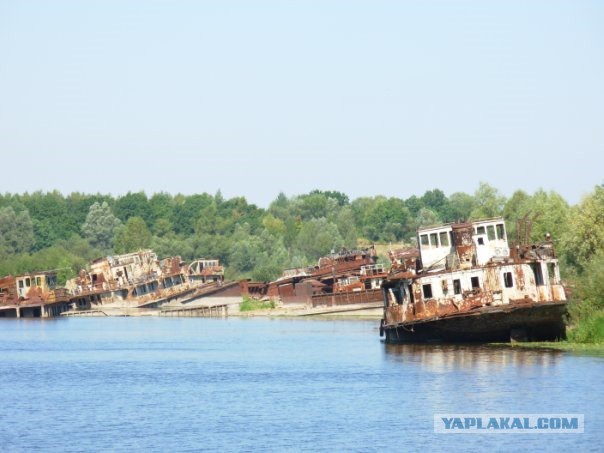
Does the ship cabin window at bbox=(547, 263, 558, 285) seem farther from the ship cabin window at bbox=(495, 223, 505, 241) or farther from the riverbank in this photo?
the ship cabin window at bbox=(495, 223, 505, 241)

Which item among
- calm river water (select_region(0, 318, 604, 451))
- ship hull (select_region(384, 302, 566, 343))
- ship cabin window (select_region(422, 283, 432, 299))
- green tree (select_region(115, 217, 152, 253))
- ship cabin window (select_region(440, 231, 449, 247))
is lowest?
calm river water (select_region(0, 318, 604, 451))

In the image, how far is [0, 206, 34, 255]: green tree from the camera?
622ft

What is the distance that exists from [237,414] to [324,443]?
22.7 ft

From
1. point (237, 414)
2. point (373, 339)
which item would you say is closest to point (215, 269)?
point (373, 339)

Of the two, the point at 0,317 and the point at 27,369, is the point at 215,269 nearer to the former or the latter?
the point at 0,317

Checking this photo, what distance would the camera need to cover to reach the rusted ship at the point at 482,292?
62375 mm

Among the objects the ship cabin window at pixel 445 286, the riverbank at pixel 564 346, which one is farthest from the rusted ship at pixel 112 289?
the riverbank at pixel 564 346

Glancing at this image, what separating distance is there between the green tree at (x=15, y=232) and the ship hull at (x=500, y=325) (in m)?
130

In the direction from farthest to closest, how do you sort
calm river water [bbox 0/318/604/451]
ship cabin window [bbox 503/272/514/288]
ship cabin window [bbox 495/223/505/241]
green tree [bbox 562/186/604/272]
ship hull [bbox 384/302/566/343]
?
1. green tree [bbox 562/186/604/272]
2. ship cabin window [bbox 495/223/505/241]
3. ship cabin window [bbox 503/272/514/288]
4. ship hull [bbox 384/302/566/343]
5. calm river water [bbox 0/318/604/451]

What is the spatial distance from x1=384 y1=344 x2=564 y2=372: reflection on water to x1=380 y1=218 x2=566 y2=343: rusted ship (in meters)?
1.00

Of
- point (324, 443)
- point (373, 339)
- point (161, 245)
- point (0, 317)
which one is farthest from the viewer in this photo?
point (161, 245)

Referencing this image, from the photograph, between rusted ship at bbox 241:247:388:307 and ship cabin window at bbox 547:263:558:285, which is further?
rusted ship at bbox 241:247:388:307

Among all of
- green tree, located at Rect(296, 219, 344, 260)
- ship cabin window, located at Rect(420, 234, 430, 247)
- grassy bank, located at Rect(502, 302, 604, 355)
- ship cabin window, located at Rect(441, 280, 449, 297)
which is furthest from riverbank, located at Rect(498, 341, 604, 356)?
green tree, located at Rect(296, 219, 344, 260)

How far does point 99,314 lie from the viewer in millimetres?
127312
